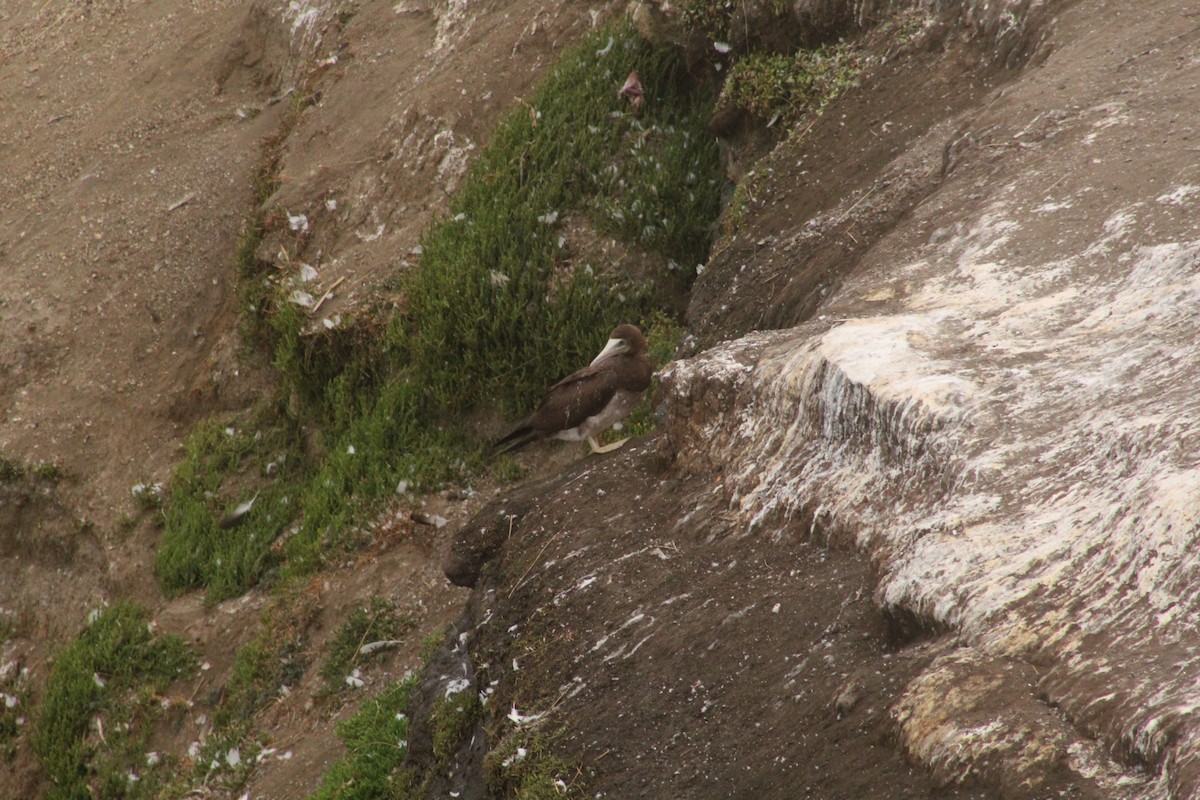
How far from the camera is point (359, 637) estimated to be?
755 cm

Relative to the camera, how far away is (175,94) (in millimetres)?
12117

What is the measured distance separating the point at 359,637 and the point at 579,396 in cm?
223

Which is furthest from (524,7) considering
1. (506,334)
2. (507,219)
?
(506,334)

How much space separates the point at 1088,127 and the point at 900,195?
967 mm

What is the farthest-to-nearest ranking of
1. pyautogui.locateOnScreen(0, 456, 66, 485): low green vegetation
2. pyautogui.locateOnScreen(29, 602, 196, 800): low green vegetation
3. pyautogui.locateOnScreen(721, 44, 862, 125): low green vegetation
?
pyautogui.locateOnScreen(0, 456, 66, 485): low green vegetation
pyautogui.locateOnScreen(29, 602, 196, 800): low green vegetation
pyautogui.locateOnScreen(721, 44, 862, 125): low green vegetation

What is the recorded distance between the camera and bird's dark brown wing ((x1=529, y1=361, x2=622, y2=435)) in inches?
285

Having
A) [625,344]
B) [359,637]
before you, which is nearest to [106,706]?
[359,637]

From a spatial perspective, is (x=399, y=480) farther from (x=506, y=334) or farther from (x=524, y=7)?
(x=524, y=7)

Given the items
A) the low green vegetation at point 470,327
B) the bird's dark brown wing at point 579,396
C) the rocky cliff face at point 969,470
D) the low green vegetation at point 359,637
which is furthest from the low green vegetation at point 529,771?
the low green vegetation at point 470,327

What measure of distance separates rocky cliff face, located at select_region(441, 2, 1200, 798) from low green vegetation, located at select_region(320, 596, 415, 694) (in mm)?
2659

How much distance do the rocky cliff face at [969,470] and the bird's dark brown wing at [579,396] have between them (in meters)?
1.38

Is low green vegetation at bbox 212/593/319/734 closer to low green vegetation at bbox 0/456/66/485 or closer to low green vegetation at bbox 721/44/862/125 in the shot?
low green vegetation at bbox 0/456/66/485

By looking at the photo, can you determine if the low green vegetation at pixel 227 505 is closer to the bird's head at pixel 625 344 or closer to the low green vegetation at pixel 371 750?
the low green vegetation at pixel 371 750

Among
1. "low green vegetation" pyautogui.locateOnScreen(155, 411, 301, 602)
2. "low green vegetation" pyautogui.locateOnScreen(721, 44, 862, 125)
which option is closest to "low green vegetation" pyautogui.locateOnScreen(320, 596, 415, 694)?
"low green vegetation" pyautogui.locateOnScreen(155, 411, 301, 602)
